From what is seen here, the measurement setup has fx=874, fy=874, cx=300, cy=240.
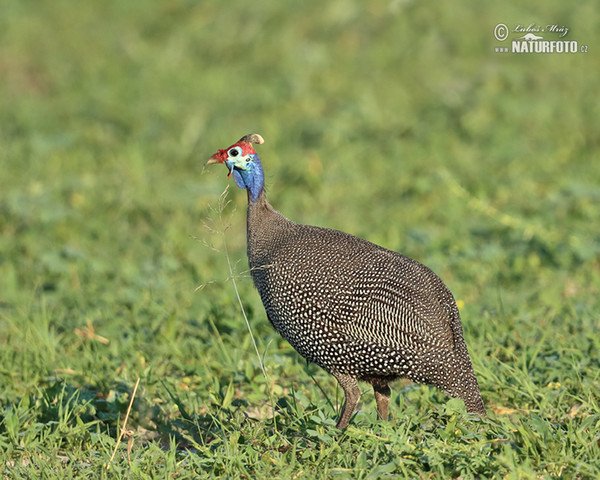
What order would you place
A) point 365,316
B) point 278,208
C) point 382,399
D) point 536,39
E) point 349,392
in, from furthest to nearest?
point 536,39
point 278,208
point 382,399
point 349,392
point 365,316

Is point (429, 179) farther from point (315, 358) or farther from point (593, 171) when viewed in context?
point (315, 358)

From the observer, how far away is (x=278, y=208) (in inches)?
295

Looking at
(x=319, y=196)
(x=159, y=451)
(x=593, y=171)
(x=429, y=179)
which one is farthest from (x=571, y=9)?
(x=159, y=451)

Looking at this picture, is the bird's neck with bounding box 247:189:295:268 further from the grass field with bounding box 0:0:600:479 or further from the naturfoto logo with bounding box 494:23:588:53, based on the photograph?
the naturfoto logo with bounding box 494:23:588:53

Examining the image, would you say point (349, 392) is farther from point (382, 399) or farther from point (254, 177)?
point (254, 177)

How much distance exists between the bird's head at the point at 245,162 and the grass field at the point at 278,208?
222 mm

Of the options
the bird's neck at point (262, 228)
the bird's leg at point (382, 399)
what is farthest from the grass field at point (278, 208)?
the bird's neck at point (262, 228)

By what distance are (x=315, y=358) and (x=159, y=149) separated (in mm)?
5046

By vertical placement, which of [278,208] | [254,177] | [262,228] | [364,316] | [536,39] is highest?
[536,39]

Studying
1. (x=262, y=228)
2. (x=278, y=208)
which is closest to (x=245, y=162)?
(x=262, y=228)

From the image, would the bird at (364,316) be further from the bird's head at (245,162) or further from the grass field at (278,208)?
the bird's head at (245,162)

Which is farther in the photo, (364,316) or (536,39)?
(536,39)

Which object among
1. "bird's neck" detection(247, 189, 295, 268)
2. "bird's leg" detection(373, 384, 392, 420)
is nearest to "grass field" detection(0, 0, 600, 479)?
"bird's leg" detection(373, 384, 392, 420)

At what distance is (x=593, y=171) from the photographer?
764 centimetres
